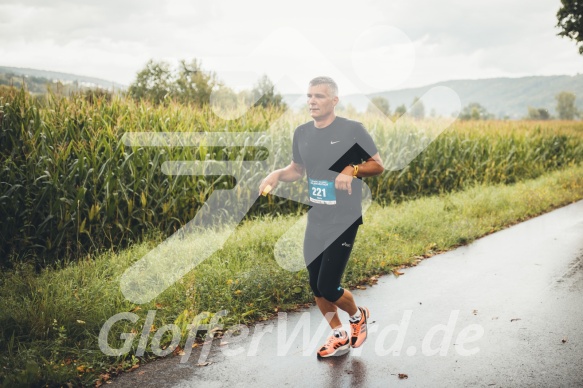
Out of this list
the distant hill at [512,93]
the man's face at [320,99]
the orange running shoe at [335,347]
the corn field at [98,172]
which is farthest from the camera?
the distant hill at [512,93]

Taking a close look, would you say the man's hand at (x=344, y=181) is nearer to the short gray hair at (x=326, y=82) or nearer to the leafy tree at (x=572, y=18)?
the short gray hair at (x=326, y=82)

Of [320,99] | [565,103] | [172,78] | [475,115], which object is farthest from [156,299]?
[565,103]

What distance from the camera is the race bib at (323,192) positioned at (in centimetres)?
411

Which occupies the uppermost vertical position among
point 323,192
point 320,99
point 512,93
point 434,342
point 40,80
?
point 512,93

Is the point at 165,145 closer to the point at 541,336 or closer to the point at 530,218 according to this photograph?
the point at 541,336

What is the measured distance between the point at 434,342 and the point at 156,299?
2816mm

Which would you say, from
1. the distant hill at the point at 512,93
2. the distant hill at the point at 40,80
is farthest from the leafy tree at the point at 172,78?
the distant hill at the point at 512,93

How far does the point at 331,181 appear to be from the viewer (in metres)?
4.12

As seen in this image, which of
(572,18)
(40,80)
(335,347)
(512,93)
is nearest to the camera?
(335,347)

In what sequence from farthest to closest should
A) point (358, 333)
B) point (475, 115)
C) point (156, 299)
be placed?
point (475, 115) < point (156, 299) < point (358, 333)

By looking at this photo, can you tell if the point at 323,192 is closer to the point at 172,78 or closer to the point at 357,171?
the point at 357,171

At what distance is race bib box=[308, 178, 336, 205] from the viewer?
4.11 m

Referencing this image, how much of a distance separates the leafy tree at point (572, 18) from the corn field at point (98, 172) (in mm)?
25106

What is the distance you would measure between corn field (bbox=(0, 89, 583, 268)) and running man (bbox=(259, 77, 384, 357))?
3.90m
